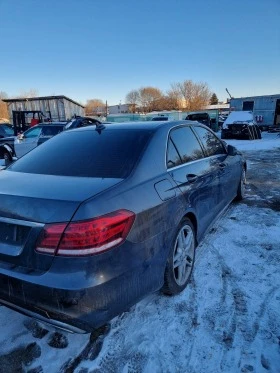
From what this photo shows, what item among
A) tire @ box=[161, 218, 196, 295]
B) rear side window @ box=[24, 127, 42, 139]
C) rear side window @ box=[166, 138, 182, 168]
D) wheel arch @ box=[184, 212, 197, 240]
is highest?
rear side window @ box=[166, 138, 182, 168]

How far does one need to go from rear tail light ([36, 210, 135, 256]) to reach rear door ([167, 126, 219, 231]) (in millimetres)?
1000

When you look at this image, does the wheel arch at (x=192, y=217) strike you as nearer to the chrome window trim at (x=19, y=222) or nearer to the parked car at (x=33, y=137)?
the chrome window trim at (x=19, y=222)

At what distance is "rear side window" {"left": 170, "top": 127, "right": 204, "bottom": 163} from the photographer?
286 centimetres

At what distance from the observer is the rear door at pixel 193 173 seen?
2.65 meters

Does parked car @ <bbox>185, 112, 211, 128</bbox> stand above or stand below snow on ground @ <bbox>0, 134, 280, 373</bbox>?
above

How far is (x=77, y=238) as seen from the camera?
1.66 metres

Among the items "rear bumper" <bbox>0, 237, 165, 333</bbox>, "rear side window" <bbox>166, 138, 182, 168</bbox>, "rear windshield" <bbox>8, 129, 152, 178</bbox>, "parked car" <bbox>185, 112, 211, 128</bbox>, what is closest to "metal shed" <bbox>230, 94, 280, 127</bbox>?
"parked car" <bbox>185, 112, 211, 128</bbox>

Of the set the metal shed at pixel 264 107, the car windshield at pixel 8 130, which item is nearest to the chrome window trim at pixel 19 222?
the car windshield at pixel 8 130

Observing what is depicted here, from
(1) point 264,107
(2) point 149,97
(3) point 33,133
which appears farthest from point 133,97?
(3) point 33,133

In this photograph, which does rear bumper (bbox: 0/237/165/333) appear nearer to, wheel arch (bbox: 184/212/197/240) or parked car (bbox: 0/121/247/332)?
parked car (bbox: 0/121/247/332)

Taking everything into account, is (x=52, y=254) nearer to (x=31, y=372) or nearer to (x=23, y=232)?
(x=23, y=232)

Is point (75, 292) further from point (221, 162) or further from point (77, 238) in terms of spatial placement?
point (221, 162)

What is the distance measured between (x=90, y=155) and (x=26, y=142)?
28.2ft

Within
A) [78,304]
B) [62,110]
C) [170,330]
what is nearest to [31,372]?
[78,304]
